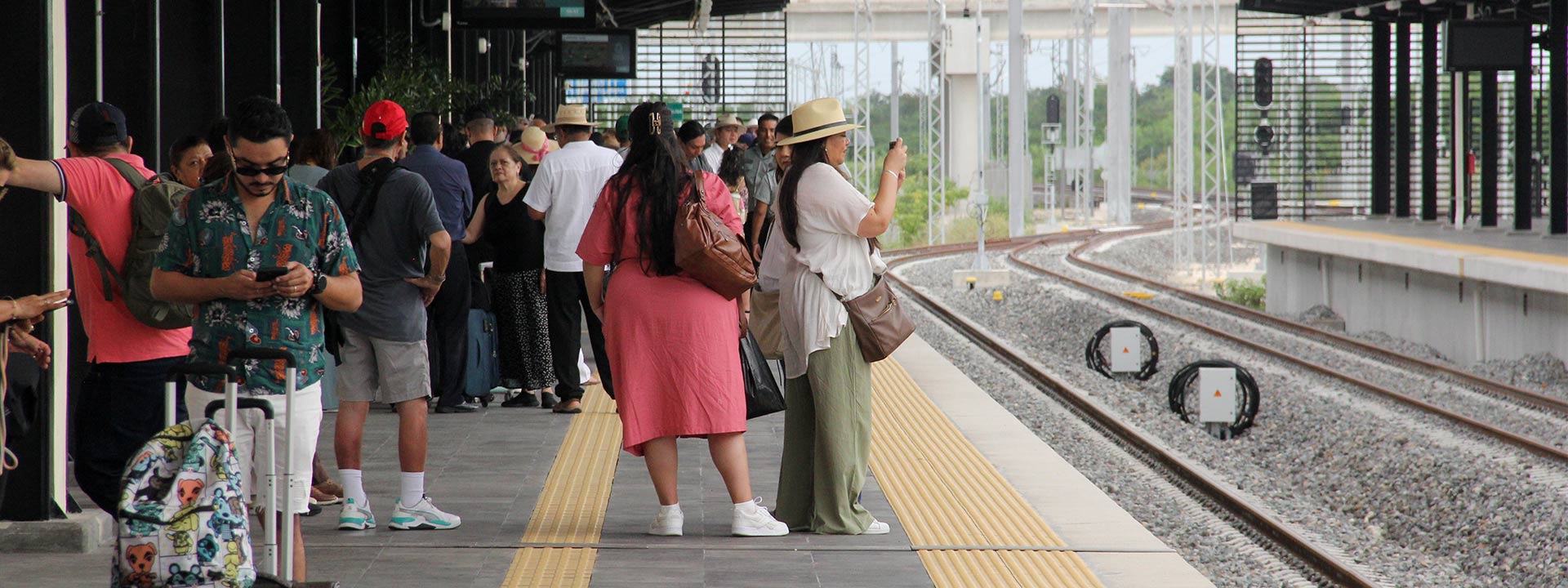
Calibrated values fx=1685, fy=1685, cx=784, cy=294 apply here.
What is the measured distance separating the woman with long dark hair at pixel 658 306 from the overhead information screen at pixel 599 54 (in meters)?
16.0

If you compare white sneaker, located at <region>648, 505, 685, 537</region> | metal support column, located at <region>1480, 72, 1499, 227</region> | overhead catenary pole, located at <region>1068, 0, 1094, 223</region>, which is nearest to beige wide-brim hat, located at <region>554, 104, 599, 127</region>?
white sneaker, located at <region>648, 505, 685, 537</region>

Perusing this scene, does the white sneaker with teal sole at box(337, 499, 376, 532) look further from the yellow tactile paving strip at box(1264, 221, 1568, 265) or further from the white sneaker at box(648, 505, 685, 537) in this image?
the yellow tactile paving strip at box(1264, 221, 1568, 265)

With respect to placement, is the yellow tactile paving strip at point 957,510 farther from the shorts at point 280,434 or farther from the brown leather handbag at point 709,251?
the shorts at point 280,434

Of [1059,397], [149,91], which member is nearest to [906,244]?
[1059,397]

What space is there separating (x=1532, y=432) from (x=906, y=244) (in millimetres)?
33527

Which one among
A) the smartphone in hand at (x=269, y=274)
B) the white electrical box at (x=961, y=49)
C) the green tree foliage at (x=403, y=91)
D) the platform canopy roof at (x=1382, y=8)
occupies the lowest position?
the smartphone in hand at (x=269, y=274)

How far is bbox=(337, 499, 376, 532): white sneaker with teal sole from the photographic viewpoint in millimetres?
6273

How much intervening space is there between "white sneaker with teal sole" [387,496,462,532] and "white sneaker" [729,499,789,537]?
3.54 ft

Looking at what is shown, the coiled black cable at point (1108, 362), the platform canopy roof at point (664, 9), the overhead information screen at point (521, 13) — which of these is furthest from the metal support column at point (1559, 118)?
the overhead information screen at point (521, 13)

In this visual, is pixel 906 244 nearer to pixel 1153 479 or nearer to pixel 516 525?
pixel 1153 479

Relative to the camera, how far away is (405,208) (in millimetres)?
6250

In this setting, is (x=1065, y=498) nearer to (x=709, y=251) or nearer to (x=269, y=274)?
(x=709, y=251)

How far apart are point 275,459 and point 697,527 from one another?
223cm

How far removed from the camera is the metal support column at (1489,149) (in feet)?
72.8
